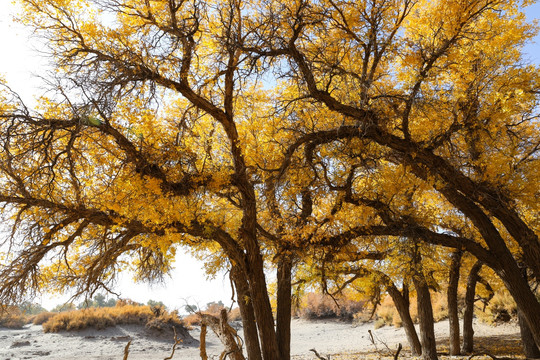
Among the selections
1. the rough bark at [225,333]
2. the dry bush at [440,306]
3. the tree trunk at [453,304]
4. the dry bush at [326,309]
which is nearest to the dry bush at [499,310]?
the dry bush at [440,306]

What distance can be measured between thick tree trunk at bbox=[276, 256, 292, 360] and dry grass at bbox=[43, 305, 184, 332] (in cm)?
1041

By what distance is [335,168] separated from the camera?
9.70 m

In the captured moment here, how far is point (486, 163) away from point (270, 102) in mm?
5315

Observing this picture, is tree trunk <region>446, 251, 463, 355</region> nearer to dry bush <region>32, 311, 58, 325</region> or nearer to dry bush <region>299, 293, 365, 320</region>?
dry bush <region>299, 293, 365, 320</region>

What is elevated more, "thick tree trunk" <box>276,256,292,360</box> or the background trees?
the background trees

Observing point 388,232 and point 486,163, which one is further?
point 388,232

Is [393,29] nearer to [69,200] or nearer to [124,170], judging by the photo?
[124,170]

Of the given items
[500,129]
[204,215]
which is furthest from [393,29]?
[204,215]

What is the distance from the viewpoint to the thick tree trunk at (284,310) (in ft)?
32.5

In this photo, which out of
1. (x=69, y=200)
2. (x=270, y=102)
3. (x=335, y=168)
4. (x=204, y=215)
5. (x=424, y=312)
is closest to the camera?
(x=69, y=200)

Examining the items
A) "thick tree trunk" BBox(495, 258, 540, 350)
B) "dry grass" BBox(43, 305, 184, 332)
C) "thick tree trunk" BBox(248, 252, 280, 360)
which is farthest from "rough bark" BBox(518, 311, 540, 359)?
"dry grass" BBox(43, 305, 184, 332)

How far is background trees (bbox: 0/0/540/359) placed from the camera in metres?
7.15

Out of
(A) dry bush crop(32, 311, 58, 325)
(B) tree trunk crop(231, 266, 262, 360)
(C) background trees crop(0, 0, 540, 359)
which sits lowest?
(A) dry bush crop(32, 311, 58, 325)

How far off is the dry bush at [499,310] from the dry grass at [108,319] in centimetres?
1627
